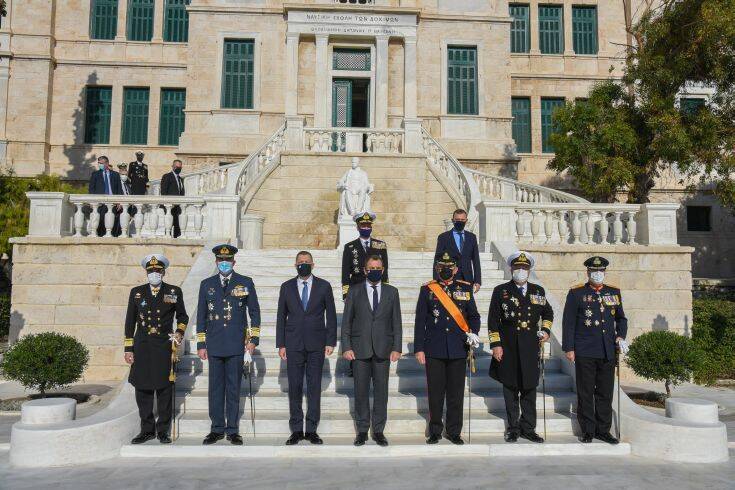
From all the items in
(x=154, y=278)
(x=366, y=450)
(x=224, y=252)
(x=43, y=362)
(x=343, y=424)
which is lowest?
(x=366, y=450)

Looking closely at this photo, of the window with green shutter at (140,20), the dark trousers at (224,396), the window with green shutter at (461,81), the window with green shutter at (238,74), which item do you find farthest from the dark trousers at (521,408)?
the window with green shutter at (140,20)

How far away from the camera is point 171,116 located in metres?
25.5

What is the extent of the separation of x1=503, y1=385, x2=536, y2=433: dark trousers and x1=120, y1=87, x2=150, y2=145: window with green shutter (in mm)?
22441

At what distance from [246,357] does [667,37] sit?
1306cm

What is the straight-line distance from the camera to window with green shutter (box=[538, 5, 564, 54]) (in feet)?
87.8

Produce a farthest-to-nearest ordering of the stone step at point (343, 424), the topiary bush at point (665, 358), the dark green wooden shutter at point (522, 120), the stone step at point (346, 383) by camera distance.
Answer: the dark green wooden shutter at point (522, 120) < the topiary bush at point (665, 358) < the stone step at point (346, 383) < the stone step at point (343, 424)

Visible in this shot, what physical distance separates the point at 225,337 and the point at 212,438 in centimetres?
107

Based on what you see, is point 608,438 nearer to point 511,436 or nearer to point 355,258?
point 511,436

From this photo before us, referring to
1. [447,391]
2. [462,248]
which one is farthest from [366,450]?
[462,248]

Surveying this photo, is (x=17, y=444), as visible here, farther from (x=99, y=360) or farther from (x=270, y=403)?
(x=99, y=360)

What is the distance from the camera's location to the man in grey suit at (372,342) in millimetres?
6434

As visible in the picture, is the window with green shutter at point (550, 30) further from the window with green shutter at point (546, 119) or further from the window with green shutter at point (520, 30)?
the window with green shutter at point (546, 119)

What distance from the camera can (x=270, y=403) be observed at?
23.7 feet

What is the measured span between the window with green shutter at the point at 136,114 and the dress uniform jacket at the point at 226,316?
67.9 ft
